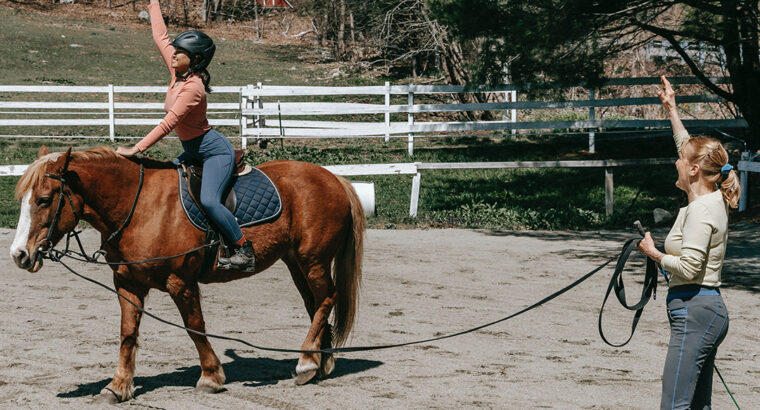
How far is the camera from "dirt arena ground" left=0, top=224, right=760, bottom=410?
19.2ft

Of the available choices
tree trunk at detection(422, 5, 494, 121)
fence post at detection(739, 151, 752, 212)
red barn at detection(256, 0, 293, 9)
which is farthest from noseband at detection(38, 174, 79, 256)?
red barn at detection(256, 0, 293, 9)

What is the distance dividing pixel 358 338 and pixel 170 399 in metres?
2.11

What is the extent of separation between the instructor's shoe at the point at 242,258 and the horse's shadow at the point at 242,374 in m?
0.96

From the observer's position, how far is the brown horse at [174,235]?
546 cm

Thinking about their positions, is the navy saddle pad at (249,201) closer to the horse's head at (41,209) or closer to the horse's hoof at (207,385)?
the horse's head at (41,209)

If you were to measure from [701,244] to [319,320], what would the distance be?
328 cm

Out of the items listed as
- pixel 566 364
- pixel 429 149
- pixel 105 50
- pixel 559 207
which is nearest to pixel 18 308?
pixel 566 364

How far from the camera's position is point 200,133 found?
5.89 metres

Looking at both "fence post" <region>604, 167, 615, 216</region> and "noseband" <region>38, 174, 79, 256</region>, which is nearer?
"noseband" <region>38, 174, 79, 256</region>

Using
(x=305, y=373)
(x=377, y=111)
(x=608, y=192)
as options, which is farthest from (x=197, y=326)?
(x=377, y=111)

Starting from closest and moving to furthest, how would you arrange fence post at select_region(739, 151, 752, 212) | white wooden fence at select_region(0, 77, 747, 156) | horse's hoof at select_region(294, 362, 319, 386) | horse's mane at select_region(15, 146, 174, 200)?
horse's mane at select_region(15, 146, 174, 200) < horse's hoof at select_region(294, 362, 319, 386) < fence post at select_region(739, 151, 752, 212) < white wooden fence at select_region(0, 77, 747, 156)

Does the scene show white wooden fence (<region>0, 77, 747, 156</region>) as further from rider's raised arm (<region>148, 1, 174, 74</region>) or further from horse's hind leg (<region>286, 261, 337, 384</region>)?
rider's raised arm (<region>148, 1, 174, 74</region>)

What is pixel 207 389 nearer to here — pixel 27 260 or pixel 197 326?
pixel 197 326

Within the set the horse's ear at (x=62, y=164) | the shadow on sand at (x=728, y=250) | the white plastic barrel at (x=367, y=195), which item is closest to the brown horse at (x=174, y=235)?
the horse's ear at (x=62, y=164)
